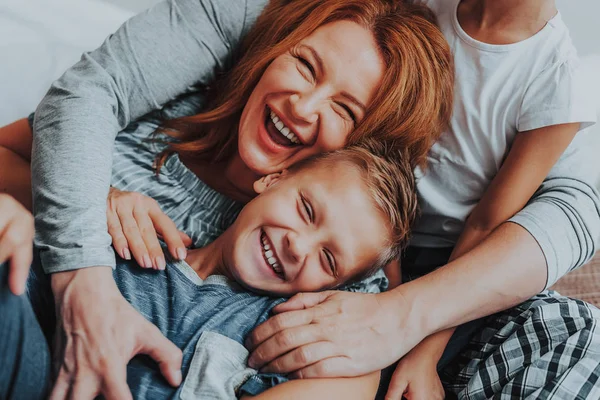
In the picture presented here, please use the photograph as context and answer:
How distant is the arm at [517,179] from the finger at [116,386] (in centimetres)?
55

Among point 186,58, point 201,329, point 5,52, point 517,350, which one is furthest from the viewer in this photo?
point 5,52

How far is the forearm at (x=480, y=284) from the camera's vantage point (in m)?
1.10

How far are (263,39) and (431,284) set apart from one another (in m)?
0.59

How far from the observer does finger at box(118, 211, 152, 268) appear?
104 cm

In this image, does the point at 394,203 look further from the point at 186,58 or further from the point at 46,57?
the point at 46,57

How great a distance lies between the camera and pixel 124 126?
1233 mm

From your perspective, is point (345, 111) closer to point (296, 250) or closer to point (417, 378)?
point (296, 250)

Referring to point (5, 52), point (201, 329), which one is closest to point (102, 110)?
point (201, 329)

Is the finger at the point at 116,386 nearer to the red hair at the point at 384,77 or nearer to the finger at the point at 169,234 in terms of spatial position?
the finger at the point at 169,234

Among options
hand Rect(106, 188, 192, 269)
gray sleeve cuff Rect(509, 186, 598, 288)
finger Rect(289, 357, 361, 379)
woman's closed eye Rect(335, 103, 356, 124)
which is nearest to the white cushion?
hand Rect(106, 188, 192, 269)

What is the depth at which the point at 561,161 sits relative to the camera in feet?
4.19

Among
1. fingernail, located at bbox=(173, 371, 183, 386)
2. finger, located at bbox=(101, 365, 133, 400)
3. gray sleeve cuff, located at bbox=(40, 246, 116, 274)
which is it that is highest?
gray sleeve cuff, located at bbox=(40, 246, 116, 274)

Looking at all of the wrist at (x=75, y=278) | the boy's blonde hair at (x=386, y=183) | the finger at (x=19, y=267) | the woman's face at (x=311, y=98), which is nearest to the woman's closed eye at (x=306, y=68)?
the woman's face at (x=311, y=98)

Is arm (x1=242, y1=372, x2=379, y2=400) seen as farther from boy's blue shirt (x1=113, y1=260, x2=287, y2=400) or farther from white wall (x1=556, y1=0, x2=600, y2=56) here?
white wall (x1=556, y1=0, x2=600, y2=56)
